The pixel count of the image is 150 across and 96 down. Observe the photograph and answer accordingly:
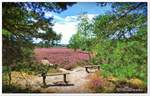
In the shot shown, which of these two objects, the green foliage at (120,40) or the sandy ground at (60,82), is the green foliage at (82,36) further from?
the sandy ground at (60,82)

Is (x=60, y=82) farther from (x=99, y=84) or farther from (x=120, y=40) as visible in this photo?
(x=120, y=40)

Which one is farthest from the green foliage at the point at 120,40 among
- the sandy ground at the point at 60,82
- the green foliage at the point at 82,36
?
the sandy ground at the point at 60,82

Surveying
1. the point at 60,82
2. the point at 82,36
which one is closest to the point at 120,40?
the point at 82,36

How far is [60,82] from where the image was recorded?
258 centimetres

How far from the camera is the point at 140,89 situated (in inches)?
Result: 99.9

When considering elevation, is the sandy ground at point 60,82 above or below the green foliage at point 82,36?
below

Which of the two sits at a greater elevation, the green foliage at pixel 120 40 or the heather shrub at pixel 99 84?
the green foliage at pixel 120 40

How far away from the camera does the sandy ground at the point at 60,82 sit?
2566 millimetres

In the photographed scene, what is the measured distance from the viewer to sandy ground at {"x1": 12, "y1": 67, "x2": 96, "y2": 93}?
8.42ft

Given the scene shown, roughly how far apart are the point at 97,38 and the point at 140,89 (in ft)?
1.48

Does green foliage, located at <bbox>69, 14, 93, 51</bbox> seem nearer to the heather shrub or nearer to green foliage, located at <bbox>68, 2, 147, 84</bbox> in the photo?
green foliage, located at <bbox>68, 2, 147, 84</bbox>

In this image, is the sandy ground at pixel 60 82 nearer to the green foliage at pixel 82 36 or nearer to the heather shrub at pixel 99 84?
A: the heather shrub at pixel 99 84

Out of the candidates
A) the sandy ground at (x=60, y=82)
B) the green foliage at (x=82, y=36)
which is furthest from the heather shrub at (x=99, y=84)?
the green foliage at (x=82, y=36)

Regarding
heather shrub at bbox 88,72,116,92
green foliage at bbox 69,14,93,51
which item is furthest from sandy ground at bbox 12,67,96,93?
green foliage at bbox 69,14,93,51
